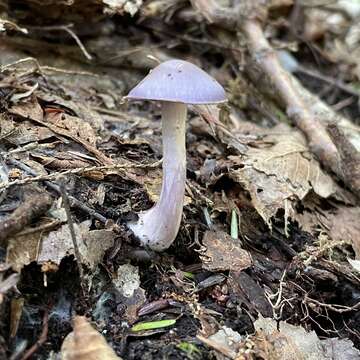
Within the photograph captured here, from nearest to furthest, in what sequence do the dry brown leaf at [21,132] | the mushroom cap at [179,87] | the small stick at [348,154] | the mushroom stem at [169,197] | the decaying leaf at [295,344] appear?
1. the mushroom cap at [179,87]
2. the decaying leaf at [295,344]
3. the mushroom stem at [169,197]
4. the dry brown leaf at [21,132]
5. the small stick at [348,154]

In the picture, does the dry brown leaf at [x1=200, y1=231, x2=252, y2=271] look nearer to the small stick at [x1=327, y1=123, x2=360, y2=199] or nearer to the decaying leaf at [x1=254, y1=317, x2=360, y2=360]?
the decaying leaf at [x1=254, y1=317, x2=360, y2=360]

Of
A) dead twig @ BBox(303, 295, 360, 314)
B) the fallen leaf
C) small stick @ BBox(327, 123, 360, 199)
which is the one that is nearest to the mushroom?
the fallen leaf

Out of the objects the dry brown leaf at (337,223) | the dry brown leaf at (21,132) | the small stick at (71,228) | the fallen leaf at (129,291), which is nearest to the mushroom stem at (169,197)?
the fallen leaf at (129,291)

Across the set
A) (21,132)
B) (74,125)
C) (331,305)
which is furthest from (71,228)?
(331,305)

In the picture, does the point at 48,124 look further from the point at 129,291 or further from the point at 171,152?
the point at 129,291

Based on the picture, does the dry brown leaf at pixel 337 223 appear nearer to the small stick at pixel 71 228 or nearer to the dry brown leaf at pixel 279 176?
the dry brown leaf at pixel 279 176

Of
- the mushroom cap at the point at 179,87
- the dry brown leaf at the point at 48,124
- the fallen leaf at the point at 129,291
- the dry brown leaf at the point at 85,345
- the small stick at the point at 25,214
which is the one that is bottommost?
the fallen leaf at the point at 129,291

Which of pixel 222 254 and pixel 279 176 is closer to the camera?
pixel 222 254

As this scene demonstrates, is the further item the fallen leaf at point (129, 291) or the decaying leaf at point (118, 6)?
the decaying leaf at point (118, 6)
